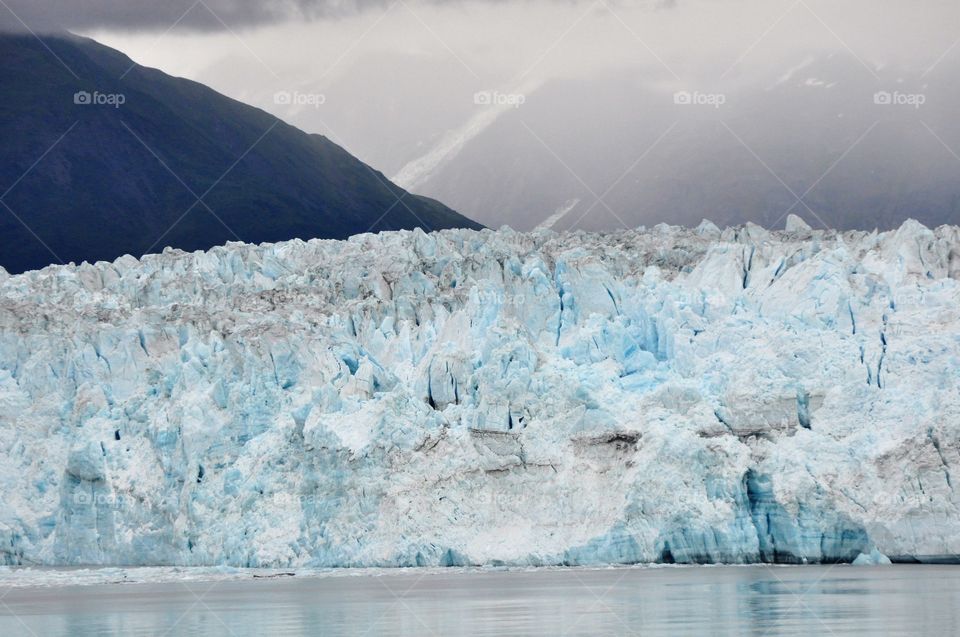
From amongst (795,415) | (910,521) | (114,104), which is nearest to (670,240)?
(795,415)

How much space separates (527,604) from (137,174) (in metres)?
56.4

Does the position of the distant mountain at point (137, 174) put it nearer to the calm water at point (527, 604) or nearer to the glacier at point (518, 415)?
the glacier at point (518, 415)

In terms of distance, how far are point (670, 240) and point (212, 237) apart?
3797 centimetres

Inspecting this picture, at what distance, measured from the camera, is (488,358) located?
30.4 meters

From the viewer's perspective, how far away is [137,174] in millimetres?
74875

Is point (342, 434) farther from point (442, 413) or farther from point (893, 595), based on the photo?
point (893, 595)

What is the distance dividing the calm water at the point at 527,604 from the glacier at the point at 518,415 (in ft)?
2.99
